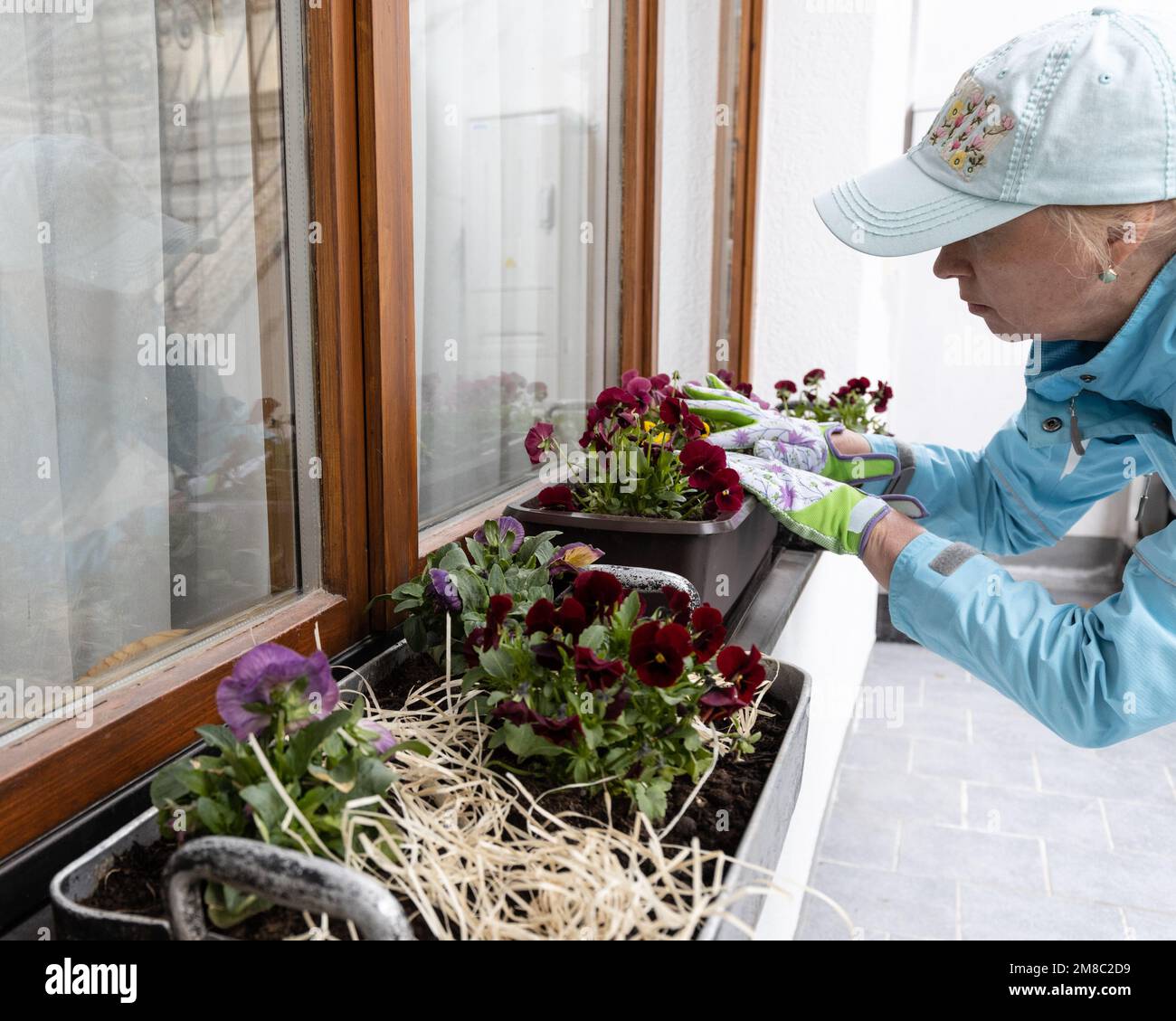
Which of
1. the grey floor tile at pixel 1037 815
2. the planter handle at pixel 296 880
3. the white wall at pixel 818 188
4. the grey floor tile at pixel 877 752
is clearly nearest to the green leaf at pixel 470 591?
the planter handle at pixel 296 880

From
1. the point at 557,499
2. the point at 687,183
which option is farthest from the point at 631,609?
the point at 687,183

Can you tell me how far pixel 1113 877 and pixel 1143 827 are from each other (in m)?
0.35

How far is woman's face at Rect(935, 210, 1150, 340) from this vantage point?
1115mm

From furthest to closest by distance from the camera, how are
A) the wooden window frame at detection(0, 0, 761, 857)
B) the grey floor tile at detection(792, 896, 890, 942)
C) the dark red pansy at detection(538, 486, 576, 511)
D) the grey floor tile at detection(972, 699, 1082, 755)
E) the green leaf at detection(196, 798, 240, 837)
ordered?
the grey floor tile at detection(972, 699, 1082, 755)
the grey floor tile at detection(792, 896, 890, 942)
the dark red pansy at detection(538, 486, 576, 511)
the wooden window frame at detection(0, 0, 761, 857)
the green leaf at detection(196, 798, 240, 837)

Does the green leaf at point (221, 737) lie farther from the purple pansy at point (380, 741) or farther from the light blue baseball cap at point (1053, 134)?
the light blue baseball cap at point (1053, 134)

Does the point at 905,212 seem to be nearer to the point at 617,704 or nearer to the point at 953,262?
the point at 953,262

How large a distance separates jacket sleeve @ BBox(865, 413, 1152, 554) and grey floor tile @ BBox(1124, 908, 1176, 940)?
1.11 metres

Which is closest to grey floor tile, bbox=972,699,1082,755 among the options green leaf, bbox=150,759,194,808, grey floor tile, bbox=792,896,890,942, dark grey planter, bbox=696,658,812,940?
grey floor tile, bbox=792,896,890,942

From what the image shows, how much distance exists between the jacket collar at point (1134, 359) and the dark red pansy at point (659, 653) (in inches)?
29.7

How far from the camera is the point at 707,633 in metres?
0.83

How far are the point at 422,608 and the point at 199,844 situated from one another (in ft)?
1.63

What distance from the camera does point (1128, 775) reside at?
312 centimetres

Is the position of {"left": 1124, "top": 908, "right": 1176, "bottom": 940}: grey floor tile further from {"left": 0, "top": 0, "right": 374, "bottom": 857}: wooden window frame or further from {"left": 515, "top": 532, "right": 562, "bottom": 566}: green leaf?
{"left": 0, "top": 0, "right": 374, "bottom": 857}: wooden window frame

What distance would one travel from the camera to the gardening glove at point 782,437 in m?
1.59
